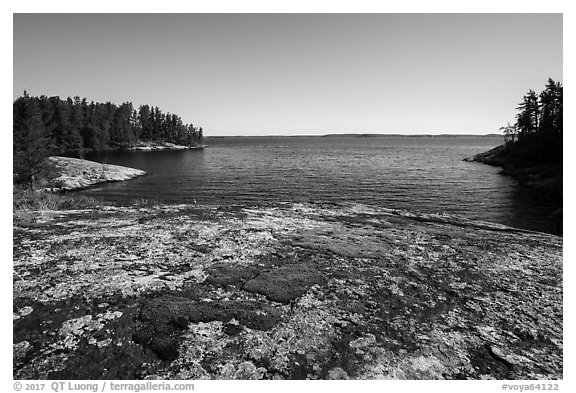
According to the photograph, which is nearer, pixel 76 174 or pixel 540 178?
pixel 540 178

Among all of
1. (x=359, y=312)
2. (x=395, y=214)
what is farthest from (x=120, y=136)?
(x=359, y=312)

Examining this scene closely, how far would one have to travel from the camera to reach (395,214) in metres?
22.6

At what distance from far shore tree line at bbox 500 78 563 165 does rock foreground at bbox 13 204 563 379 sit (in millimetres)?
66160

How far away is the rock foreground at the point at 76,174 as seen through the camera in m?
49.5

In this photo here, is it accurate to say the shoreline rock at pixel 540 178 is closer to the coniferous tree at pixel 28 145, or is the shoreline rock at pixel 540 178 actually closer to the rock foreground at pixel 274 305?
the rock foreground at pixel 274 305

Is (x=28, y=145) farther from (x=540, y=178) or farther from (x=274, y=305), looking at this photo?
(x=540, y=178)

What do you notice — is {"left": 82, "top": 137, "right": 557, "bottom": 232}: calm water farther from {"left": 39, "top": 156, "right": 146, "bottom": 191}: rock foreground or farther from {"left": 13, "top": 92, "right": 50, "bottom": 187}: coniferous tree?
{"left": 13, "top": 92, "right": 50, "bottom": 187}: coniferous tree

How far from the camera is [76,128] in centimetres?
12281

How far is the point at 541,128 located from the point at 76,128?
150333 mm

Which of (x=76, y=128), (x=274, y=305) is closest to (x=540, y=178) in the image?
(x=274, y=305)

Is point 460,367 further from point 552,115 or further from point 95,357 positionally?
point 552,115

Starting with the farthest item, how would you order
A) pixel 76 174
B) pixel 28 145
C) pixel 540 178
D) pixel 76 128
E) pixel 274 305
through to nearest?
1. pixel 76 128
2. pixel 76 174
3. pixel 540 178
4. pixel 28 145
5. pixel 274 305

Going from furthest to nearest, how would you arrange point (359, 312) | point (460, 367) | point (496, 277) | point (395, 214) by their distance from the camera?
point (395, 214) → point (496, 277) → point (359, 312) → point (460, 367)

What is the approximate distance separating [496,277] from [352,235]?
20.1 feet
